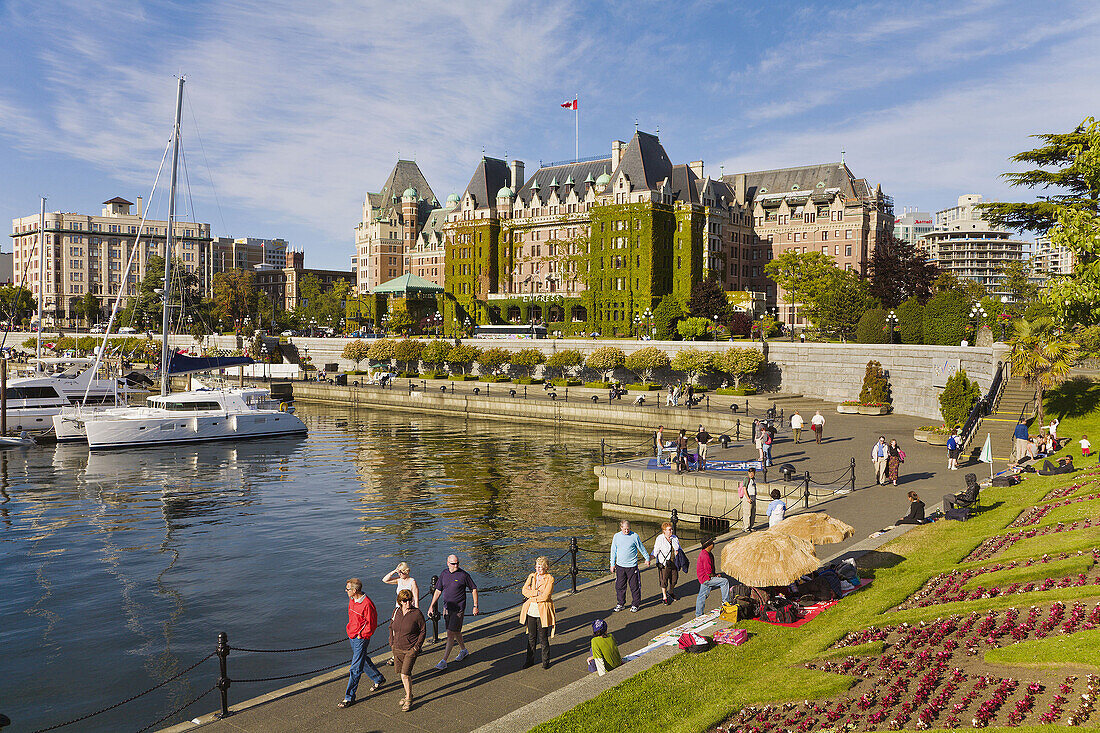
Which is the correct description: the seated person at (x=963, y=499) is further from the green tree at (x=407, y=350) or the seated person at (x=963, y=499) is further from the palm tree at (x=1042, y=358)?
the green tree at (x=407, y=350)

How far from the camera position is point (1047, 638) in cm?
1180

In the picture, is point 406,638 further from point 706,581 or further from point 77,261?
point 77,261

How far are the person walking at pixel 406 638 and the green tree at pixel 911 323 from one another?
2346 inches

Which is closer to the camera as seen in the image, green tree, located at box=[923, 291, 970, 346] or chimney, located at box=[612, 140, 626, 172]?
green tree, located at box=[923, 291, 970, 346]

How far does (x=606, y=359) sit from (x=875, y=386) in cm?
2938

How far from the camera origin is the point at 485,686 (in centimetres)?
1367

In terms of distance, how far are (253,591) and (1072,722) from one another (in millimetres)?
20919

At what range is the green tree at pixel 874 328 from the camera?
214ft

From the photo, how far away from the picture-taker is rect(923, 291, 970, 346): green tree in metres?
60.1

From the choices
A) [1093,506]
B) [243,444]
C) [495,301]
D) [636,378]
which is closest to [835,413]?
[636,378]

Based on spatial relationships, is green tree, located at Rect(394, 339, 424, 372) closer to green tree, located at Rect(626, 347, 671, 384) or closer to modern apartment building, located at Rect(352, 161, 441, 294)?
green tree, located at Rect(626, 347, 671, 384)

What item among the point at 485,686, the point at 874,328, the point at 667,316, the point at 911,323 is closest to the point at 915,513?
the point at 485,686

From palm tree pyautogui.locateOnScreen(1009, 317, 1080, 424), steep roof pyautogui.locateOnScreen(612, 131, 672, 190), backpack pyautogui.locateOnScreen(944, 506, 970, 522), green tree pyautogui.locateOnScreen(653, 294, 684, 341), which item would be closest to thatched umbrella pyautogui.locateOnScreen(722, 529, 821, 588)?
backpack pyautogui.locateOnScreen(944, 506, 970, 522)

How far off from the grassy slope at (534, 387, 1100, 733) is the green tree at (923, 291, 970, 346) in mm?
46062
